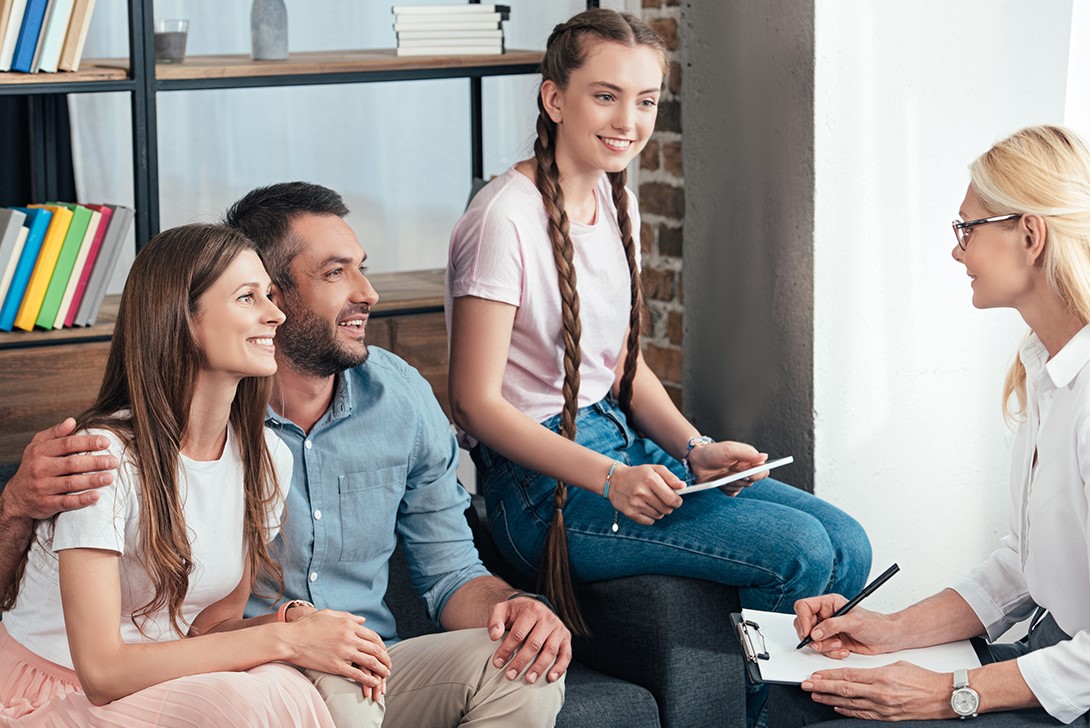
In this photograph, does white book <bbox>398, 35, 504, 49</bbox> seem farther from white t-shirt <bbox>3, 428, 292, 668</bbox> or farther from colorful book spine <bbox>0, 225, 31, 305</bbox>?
white t-shirt <bbox>3, 428, 292, 668</bbox>

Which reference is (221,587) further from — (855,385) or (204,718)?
(855,385)

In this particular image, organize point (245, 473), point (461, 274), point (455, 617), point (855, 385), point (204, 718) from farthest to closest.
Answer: point (855, 385), point (461, 274), point (455, 617), point (245, 473), point (204, 718)

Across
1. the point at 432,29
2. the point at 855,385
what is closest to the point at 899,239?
the point at 855,385

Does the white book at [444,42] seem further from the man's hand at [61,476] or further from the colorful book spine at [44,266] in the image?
the man's hand at [61,476]

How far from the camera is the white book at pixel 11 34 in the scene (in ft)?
8.63

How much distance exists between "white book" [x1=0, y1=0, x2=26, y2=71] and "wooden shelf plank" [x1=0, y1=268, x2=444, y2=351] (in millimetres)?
525

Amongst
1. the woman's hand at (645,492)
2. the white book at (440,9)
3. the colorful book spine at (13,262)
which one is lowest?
the woman's hand at (645,492)

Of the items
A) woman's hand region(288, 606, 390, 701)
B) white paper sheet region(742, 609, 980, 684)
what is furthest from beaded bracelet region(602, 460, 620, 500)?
woman's hand region(288, 606, 390, 701)

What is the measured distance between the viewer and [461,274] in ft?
8.07

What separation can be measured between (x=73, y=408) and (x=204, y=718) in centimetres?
129

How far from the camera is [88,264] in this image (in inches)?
111

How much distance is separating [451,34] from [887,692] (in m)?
1.94

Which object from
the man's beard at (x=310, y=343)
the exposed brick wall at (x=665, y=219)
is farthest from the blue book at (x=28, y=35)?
the exposed brick wall at (x=665, y=219)

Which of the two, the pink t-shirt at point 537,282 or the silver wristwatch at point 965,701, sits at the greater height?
the pink t-shirt at point 537,282
